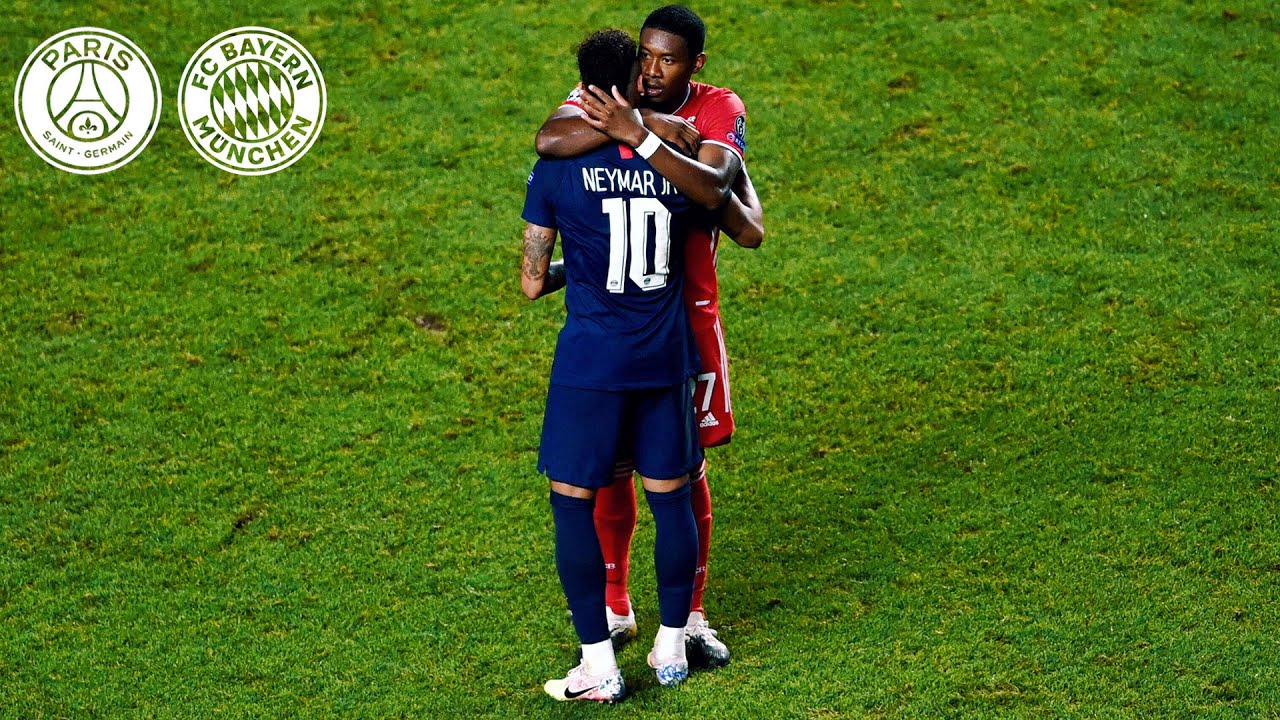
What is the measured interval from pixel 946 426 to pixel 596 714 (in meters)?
2.42

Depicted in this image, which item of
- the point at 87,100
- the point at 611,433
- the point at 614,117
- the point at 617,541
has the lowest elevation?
the point at 617,541

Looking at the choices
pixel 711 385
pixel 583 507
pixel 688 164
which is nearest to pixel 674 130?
Result: pixel 688 164

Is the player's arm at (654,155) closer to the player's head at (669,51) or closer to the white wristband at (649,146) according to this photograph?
the white wristband at (649,146)

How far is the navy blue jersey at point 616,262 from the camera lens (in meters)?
4.30

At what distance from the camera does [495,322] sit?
7.15 m

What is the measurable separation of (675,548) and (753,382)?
2206 mm

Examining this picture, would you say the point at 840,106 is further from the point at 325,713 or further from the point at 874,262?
the point at 325,713

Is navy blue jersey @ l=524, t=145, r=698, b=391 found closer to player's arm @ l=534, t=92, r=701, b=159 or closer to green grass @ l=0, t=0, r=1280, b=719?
player's arm @ l=534, t=92, r=701, b=159

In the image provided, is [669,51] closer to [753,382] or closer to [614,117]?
[614,117]

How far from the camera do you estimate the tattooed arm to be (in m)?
4.44

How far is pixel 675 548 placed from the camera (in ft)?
14.9

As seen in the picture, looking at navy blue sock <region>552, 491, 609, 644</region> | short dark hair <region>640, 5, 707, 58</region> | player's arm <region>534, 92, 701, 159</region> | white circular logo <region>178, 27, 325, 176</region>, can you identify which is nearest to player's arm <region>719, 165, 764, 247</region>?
player's arm <region>534, 92, 701, 159</region>

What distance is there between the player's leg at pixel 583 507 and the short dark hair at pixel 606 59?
3.02 ft

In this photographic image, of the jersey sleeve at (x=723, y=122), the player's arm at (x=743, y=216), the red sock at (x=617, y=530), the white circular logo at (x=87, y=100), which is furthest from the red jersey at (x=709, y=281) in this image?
the white circular logo at (x=87, y=100)
